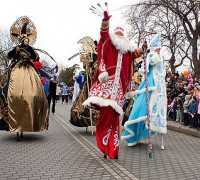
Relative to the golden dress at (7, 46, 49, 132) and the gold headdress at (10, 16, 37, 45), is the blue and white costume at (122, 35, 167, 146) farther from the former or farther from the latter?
the gold headdress at (10, 16, 37, 45)

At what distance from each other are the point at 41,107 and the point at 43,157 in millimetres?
2860

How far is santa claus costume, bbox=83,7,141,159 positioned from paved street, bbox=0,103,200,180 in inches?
14.7

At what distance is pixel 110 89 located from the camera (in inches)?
362

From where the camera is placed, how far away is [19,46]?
12.1 m

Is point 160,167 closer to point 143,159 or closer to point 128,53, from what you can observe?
point 143,159

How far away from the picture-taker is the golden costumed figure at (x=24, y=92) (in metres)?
11.6

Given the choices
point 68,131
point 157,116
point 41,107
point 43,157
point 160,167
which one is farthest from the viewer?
point 68,131

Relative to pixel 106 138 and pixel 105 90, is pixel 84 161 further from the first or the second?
pixel 105 90

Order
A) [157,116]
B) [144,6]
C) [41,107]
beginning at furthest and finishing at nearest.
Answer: [144,6], [41,107], [157,116]

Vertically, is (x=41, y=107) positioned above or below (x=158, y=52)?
below

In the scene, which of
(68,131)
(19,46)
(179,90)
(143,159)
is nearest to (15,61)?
(19,46)

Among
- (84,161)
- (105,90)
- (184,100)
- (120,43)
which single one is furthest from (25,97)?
(184,100)

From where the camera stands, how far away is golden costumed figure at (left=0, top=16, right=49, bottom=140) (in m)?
11.6

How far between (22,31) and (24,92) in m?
1.68
